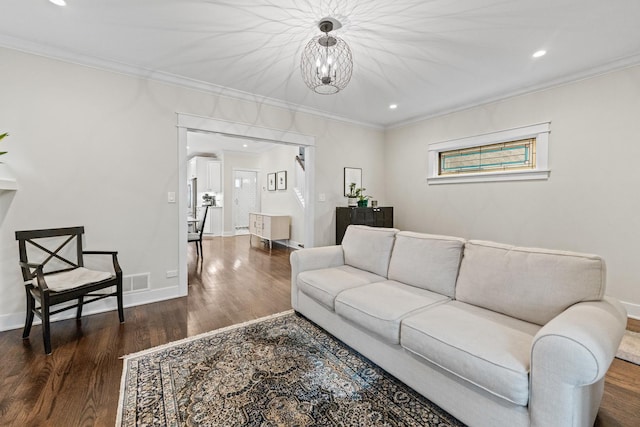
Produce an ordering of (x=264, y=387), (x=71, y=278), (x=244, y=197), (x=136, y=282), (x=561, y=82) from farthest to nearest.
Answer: (x=244, y=197) < (x=561, y=82) < (x=136, y=282) < (x=71, y=278) < (x=264, y=387)

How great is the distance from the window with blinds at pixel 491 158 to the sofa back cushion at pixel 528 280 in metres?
2.44

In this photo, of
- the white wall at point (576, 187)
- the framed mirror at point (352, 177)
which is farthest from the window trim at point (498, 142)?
the framed mirror at point (352, 177)

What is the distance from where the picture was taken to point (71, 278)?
7.77ft

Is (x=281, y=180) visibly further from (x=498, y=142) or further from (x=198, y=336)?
(x=198, y=336)

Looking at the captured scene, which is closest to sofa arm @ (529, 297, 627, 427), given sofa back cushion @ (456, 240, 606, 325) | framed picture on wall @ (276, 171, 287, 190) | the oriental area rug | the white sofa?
the white sofa

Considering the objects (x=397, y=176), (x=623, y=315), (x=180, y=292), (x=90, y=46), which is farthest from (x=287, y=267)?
(x=623, y=315)

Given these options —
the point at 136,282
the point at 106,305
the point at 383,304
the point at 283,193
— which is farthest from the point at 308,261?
the point at 283,193

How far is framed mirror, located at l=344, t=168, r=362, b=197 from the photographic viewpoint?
4852mm

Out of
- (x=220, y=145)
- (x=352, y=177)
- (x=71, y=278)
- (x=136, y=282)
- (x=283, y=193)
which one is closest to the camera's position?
(x=71, y=278)

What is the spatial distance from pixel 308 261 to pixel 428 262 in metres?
1.12

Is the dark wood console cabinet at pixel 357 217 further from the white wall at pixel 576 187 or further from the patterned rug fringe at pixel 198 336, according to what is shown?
the patterned rug fringe at pixel 198 336

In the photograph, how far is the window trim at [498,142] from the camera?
334cm

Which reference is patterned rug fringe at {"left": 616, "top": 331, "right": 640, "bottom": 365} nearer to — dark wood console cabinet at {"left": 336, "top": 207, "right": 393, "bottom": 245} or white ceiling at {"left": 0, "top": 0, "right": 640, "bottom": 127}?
white ceiling at {"left": 0, "top": 0, "right": 640, "bottom": 127}

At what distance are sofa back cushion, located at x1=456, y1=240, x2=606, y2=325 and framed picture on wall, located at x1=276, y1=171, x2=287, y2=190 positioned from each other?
5501mm
